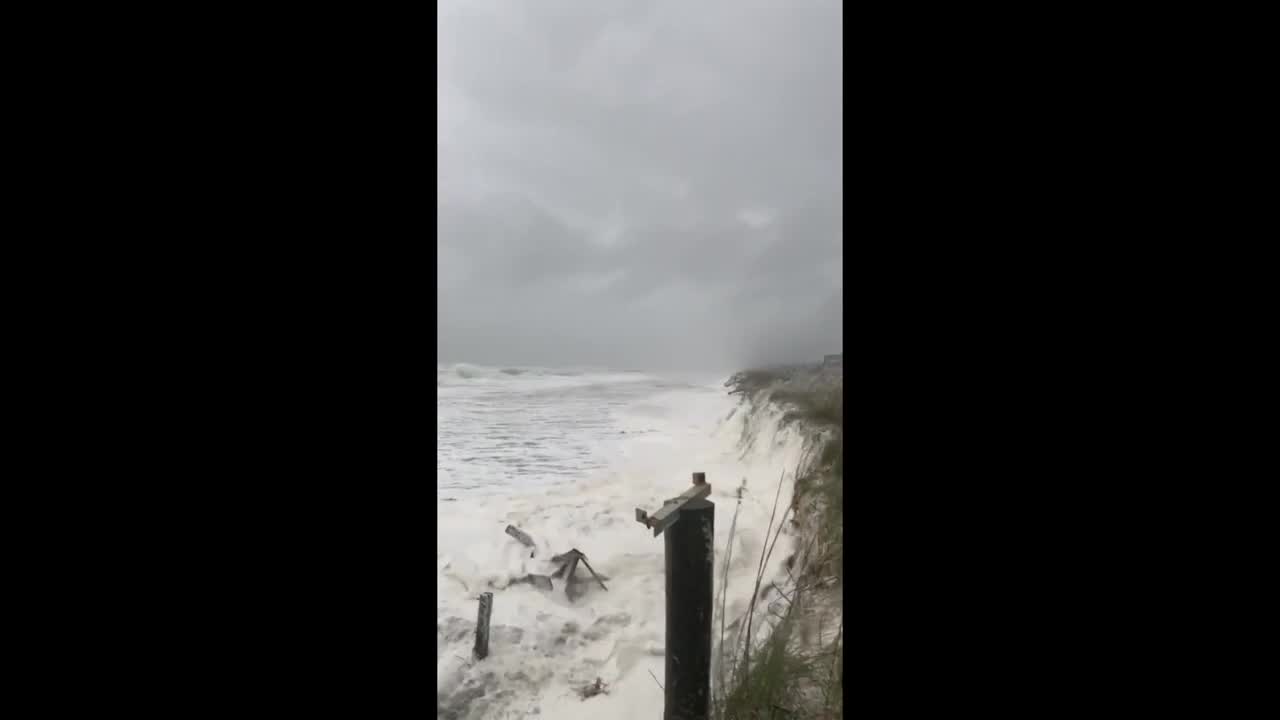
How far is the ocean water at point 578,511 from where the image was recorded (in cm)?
117

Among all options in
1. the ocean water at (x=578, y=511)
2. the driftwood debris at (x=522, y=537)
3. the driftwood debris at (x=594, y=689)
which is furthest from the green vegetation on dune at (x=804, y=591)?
the driftwood debris at (x=522, y=537)

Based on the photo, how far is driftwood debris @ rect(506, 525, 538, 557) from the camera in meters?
1.20

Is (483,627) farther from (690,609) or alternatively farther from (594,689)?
(690,609)

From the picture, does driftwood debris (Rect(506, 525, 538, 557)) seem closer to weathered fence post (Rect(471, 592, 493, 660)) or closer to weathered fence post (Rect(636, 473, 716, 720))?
weathered fence post (Rect(471, 592, 493, 660))

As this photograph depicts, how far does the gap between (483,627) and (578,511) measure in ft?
0.91

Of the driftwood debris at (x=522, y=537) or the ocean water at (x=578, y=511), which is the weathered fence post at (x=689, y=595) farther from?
the driftwood debris at (x=522, y=537)

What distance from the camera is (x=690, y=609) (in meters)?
1.20
